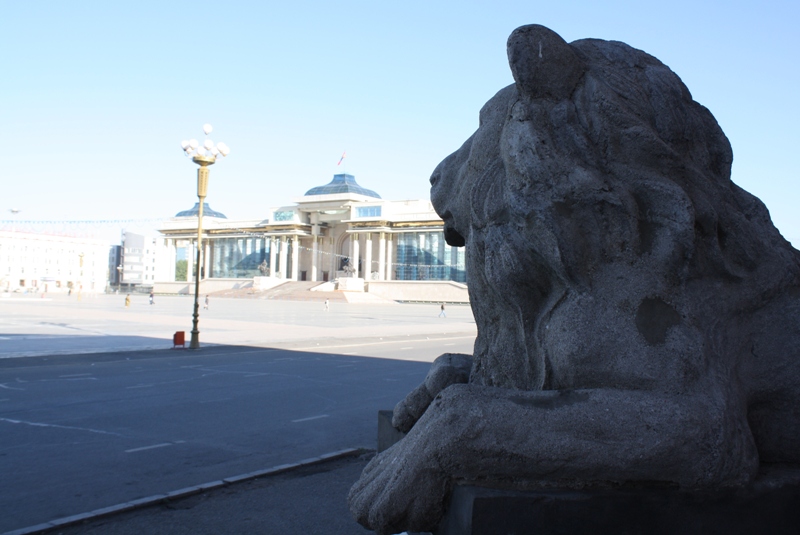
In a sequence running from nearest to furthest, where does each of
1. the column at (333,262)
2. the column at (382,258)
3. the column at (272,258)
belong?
the column at (382,258)
the column at (272,258)
the column at (333,262)

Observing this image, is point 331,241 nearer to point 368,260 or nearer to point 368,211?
point 368,211

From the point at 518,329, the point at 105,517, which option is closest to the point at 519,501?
the point at 518,329

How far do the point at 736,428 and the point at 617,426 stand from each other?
364 mm

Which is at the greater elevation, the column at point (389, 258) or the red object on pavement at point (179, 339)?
the column at point (389, 258)

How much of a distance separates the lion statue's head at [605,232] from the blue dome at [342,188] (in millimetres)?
75140

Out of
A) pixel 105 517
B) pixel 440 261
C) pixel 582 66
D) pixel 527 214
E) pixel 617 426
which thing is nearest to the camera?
pixel 617 426

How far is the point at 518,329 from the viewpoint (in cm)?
244

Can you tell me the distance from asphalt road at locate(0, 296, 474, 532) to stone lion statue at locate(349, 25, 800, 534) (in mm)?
3034

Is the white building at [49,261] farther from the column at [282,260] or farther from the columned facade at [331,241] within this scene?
the column at [282,260]

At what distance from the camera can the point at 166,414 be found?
761 centimetres

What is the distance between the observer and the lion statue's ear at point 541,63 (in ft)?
7.55

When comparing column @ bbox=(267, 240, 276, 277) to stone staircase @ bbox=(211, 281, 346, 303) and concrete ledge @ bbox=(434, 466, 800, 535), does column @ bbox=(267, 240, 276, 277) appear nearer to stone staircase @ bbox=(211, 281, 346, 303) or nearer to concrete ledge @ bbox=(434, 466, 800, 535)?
stone staircase @ bbox=(211, 281, 346, 303)

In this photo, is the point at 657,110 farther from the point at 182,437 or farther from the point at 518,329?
the point at 182,437

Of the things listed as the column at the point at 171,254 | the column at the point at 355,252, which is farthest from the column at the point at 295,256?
the column at the point at 171,254
